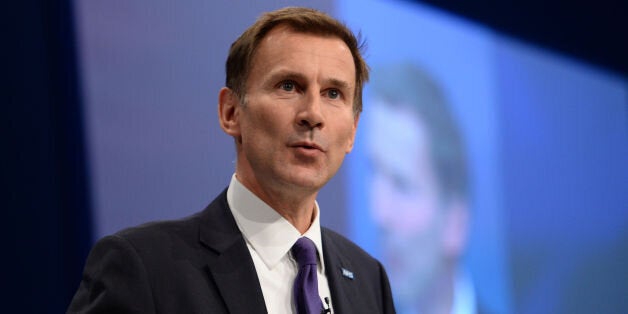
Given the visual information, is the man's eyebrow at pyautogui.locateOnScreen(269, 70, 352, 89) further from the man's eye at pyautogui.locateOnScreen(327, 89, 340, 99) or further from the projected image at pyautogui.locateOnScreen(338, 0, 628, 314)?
the projected image at pyautogui.locateOnScreen(338, 0, 628, 314)

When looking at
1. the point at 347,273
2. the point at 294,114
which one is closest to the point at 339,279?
the point at 347,273

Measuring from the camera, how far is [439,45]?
3998mm

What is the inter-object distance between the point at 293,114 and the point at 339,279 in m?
0.54

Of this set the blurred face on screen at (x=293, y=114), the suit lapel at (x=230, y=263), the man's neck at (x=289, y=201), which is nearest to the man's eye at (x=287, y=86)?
the blurred face on screen at (x=293, y=114)

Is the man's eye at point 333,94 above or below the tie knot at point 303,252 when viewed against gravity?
above

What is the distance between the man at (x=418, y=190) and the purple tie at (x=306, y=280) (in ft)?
4.58

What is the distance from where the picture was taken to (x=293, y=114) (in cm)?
225

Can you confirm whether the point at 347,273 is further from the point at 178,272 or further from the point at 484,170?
the point at 484,170

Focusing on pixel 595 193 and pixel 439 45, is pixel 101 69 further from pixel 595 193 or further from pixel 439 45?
pixel 595 193

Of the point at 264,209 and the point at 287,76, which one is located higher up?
the point at 287,76

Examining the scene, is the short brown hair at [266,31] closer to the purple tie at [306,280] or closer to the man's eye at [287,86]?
the man's eye at [287,86]

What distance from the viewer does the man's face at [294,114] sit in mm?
2242

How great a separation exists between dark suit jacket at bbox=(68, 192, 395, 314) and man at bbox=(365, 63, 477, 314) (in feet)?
4.39

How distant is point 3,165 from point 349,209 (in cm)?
148
